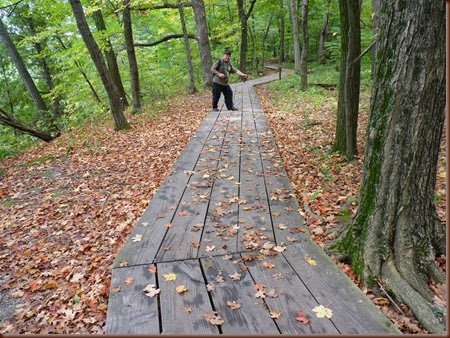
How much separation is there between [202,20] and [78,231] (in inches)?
547

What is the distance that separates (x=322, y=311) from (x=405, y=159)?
1.45 m

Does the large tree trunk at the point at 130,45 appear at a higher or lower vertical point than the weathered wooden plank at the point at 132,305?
higher

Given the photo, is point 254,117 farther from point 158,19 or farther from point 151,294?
point 158,19

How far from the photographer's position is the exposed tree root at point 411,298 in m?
2.34

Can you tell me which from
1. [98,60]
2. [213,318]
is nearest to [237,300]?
[213,318]

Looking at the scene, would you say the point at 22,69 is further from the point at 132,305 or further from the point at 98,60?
the point at 132,305

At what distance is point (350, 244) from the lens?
125 inches

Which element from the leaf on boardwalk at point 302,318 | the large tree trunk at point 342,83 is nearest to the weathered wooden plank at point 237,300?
the leaf on boardwalk at point 302,318

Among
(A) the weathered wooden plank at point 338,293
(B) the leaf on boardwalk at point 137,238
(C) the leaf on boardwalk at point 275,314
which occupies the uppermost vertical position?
(B) the leaf on boardwalk at point 137,238

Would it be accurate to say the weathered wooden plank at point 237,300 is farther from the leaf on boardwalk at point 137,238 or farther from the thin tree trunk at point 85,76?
the thin tree trunk at point 85,76

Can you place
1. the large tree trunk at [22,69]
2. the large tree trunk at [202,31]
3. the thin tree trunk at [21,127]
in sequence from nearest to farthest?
1. the thin tree trunk at [21,127]
2. the large tree trunk at [22,69]
3. the large tree trunk at [202,31]

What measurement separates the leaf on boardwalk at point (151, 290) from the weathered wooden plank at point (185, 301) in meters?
0.05

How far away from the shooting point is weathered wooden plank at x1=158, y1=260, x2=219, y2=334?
2.43 m

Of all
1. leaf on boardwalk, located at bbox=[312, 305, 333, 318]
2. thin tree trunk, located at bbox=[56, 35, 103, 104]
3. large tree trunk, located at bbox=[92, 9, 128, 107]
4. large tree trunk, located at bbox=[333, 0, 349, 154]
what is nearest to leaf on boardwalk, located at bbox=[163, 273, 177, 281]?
leaf on boardwalk, located at bbox=[312, 305, 333, 318]
